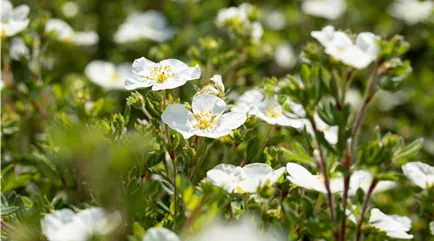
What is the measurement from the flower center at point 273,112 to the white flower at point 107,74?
1145 mm

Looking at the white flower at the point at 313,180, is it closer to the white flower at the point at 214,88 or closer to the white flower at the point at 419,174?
the white flower at the point at 419,174

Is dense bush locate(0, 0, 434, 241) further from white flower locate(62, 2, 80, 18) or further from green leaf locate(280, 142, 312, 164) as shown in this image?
white flower locate(62, 2, 80, 18)

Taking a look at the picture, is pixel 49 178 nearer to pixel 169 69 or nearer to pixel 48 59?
pixel 169 69

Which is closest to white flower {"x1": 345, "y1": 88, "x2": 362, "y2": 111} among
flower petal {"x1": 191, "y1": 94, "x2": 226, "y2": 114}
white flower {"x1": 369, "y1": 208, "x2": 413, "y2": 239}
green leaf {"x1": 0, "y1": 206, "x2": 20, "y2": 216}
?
white flower {"x1": 369, "y1": 208, "x2": 413, "y2": 239}

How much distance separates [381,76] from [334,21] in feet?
6.85

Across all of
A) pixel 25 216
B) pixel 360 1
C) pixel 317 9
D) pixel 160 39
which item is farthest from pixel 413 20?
pixel 25 216

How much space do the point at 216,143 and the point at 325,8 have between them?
1594 mm

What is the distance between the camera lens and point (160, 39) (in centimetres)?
308

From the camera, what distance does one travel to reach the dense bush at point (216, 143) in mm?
1363

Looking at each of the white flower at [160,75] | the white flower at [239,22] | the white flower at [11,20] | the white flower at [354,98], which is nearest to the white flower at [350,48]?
the white flower at [160,75]

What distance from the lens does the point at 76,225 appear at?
128cm

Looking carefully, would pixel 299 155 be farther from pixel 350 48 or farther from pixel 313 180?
pixel 350 48

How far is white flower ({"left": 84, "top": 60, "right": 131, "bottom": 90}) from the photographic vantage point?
2799mm

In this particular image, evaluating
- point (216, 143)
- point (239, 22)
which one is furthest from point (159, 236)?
point (239, 22)
